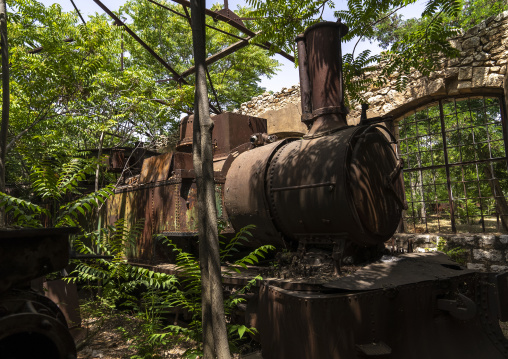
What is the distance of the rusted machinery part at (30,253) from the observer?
2.26 metres

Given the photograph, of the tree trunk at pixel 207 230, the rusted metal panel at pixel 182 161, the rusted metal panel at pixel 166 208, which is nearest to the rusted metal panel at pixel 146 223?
the rusted metal panel at pixel 166 208

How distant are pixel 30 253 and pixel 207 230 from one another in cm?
117

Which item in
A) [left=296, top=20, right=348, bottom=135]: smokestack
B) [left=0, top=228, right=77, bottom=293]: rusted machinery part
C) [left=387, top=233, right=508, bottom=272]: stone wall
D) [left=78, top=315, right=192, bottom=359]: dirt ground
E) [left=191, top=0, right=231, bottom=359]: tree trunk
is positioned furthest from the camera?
[left=387, top=233, right=508, bottom=272]: stone wall

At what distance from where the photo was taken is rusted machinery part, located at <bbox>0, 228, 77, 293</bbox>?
2.26 m

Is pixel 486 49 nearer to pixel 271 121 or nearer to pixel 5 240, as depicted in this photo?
pixel 271 121

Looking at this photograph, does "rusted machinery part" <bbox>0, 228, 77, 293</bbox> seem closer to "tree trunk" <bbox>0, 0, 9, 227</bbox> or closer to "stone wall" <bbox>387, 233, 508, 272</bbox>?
"tree trunk" <bbox>0, 0, 9, 227</bbox>

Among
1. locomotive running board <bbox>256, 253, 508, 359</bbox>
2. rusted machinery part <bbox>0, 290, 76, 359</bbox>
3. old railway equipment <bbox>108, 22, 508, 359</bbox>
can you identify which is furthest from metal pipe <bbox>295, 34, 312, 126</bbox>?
rusted machinery part <bbox>0, 290, 76, 359</bbox>

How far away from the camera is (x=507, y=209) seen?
8695 mm

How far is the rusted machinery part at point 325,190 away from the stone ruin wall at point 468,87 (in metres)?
2.46

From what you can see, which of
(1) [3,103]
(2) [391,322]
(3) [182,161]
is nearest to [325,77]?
(3) [182,161]

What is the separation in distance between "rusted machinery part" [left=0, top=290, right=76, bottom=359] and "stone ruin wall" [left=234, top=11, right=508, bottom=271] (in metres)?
5.11

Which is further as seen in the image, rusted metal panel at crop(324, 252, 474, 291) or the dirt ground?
the dirt ground

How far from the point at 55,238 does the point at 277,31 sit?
179 inches

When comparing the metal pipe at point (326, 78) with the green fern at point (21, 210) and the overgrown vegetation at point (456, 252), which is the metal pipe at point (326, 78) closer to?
the green fern at point (21, 210)
